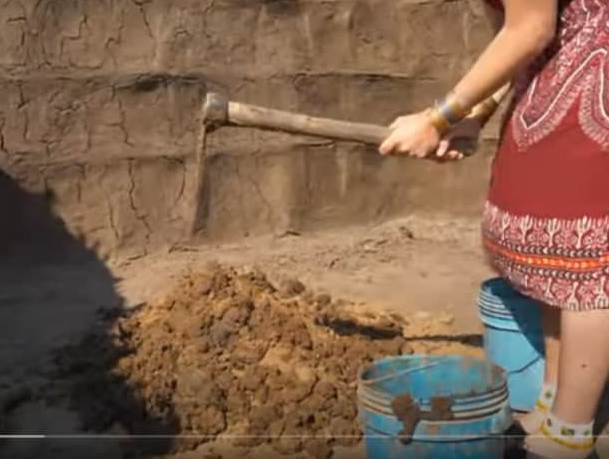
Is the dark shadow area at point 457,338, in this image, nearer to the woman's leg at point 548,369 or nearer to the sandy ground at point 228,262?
the sandy ground at point 228,262

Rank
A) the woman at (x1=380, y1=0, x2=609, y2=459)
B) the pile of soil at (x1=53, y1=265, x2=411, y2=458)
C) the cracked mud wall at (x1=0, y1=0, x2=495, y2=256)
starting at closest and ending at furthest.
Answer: the woman at (x1=380, y1=0, x2=609, y2=459), the pile of soil at (x1=53, y1=265, x2=411, y2=458), the cracked mud wall at (x1=0, y1=0, x2=495, y2=256)

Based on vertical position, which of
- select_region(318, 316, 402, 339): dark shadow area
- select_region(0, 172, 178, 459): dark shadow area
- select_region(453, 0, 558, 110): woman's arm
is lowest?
select_region(0, 172, 178, 459): dark shadow area

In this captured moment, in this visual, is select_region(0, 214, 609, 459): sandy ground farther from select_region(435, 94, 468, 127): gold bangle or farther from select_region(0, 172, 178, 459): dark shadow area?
select_region(435, 94, 468, 127): gold bangle

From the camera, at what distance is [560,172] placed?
4.16 meters

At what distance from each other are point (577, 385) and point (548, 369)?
0.41m

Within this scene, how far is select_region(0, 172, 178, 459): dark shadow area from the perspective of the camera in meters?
4.81

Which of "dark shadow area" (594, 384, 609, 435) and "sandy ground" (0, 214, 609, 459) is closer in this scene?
"dark shadow area" (594, 384, 609, 435)

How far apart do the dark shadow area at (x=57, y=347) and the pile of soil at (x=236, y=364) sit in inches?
0.5

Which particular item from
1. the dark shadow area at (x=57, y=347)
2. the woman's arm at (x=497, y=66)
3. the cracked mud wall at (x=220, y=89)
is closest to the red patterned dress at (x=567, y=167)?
the woman's arm at (x=497, y=66)

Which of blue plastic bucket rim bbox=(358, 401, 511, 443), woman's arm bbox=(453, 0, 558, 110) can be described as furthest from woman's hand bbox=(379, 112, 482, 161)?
blue plastic bucket rim bbox=(358, 401, 511, 443)

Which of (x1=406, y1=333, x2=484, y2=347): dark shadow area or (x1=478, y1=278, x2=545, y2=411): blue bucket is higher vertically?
(x1=478, y1=278, x2=545, y2=411): blue bucket

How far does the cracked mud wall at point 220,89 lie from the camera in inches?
262

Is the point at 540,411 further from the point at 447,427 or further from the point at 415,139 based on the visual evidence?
the point at 415,139

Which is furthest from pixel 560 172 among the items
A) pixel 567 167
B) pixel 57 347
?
pixel 57 347
